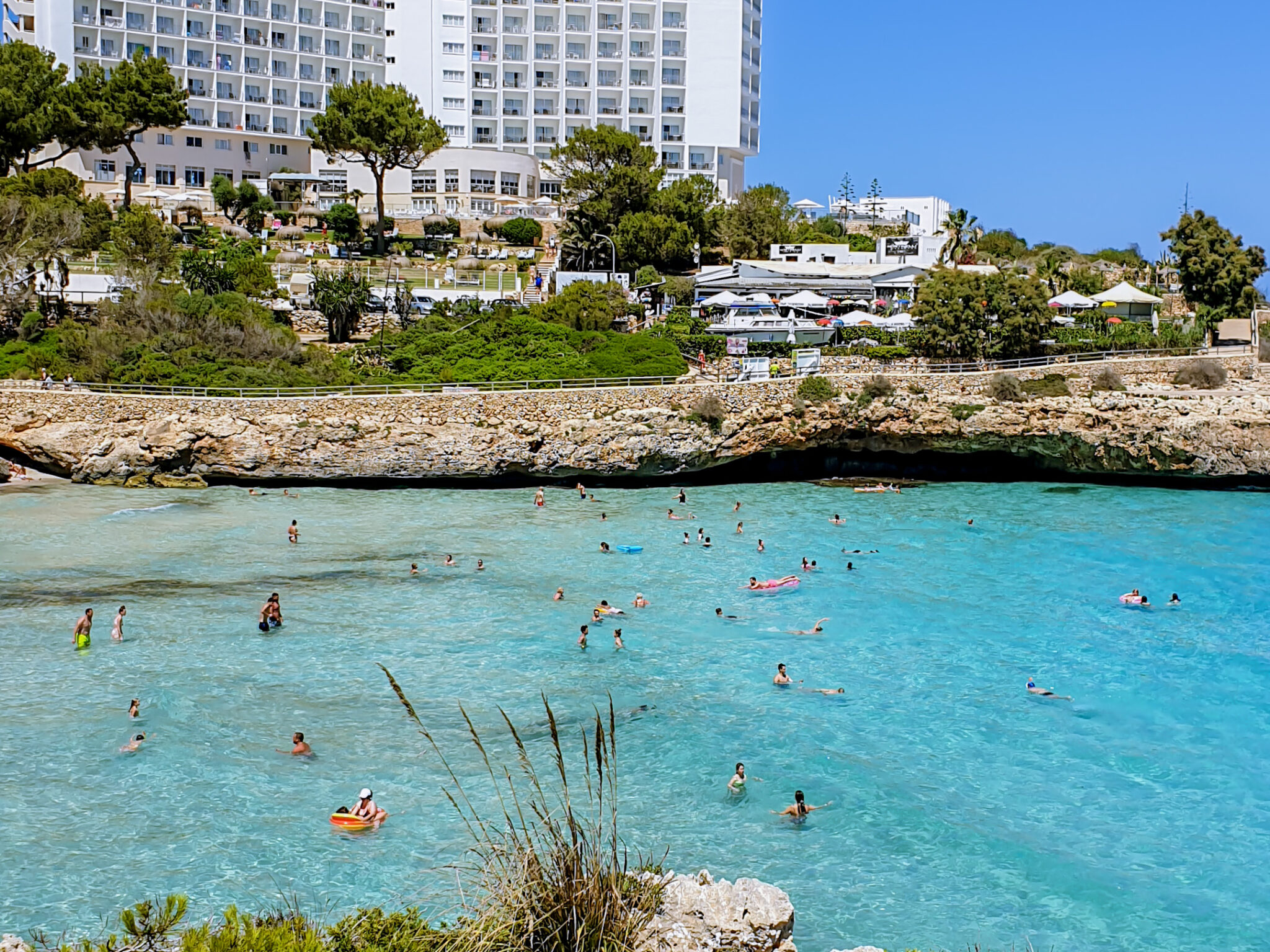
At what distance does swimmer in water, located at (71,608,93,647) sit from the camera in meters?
24.3

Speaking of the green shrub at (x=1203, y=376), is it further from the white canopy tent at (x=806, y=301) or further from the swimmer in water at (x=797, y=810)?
the swimmer in water at (x=797, y=810)

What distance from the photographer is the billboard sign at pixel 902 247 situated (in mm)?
69688

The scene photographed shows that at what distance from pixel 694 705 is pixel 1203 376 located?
3124cm

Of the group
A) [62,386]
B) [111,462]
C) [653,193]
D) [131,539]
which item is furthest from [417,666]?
[653,193]

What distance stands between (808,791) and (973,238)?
60.1 m

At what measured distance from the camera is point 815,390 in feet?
140

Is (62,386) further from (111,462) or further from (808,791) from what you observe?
(808,791)

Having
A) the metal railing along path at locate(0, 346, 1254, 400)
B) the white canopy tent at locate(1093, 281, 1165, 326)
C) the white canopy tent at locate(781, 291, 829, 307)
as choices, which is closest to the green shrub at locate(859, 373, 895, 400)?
the metal railing along path at locate(0, 346, 1254, 400)

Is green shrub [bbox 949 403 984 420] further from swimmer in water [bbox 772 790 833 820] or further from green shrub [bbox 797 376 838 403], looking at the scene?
swimmer in water [bbox 772 790 833 820]

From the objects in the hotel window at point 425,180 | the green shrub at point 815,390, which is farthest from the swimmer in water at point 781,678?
the hotel window at point 425,180

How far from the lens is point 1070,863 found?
17.2m

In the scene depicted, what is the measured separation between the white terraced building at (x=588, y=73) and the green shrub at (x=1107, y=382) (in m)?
47.2

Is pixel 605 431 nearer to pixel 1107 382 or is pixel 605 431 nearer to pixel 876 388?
pixel 876 388

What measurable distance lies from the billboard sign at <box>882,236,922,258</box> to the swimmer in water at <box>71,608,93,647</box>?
53.9 meters
